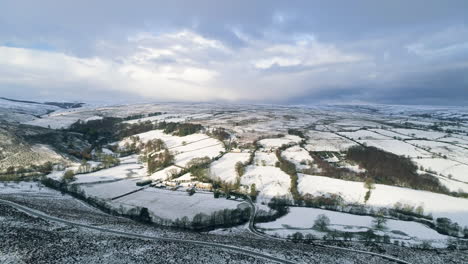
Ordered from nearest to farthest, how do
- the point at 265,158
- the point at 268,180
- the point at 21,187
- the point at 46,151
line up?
1. the point at 21,187
2. the point at 268,180
3. the point at 265,158
4. the point at 46,151

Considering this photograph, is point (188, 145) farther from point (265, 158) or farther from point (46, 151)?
point (46, 151)

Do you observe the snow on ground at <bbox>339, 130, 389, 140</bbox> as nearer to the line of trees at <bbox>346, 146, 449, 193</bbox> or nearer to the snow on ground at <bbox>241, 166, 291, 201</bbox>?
the line of trees at <bbox>346, 146, 449, 193</bbox>

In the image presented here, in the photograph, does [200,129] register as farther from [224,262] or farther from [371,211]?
[224,262]

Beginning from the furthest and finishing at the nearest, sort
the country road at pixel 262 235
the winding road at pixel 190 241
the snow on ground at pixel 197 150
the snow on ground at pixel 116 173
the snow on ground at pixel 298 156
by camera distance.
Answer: the snow on ground at pixel 197 150
the snow on ground at pixel 298 156
the snow on ground at pixel 116 173
the country road at pixel 262 235
the winding road at pixel 190 241

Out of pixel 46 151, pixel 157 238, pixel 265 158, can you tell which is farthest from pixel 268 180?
pixel 46 151

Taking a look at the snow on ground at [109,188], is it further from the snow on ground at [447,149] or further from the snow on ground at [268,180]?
the snow on ground at [447,149]


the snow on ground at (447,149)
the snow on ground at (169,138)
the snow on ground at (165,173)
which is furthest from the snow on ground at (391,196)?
the snow on ground at (169,138)
